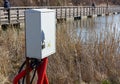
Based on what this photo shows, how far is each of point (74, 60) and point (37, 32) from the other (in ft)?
10.1

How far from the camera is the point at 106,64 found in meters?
6.34

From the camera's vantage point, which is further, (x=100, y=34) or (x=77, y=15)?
(x=77, y=15)

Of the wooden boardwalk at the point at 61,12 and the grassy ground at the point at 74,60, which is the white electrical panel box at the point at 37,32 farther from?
the wooden boardwalk at the point at 61,12

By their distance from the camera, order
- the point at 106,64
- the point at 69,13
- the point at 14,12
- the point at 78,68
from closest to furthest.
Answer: the point at 78,68, the point at 106,64, the point at 14,12, the point at 69,13

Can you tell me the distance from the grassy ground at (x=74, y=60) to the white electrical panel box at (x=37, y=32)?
2.12 m

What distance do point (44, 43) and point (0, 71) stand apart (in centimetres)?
247

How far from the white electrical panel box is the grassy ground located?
83.5 inches

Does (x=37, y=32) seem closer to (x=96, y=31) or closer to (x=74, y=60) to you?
(x=74, y=60)

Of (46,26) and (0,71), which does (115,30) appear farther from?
(46,26)

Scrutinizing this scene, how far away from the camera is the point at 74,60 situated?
625 cm

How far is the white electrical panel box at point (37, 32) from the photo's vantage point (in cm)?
325

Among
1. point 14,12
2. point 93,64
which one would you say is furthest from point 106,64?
point 14,12

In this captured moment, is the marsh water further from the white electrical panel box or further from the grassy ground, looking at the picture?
the white electrical panel box

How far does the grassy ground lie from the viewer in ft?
18.5
